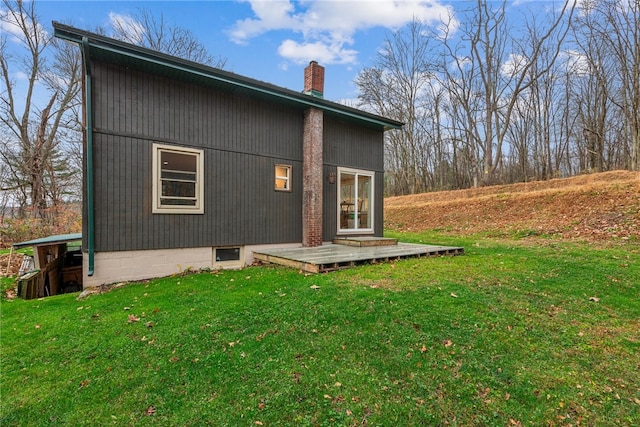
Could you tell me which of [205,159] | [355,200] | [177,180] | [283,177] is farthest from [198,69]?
[355,200]

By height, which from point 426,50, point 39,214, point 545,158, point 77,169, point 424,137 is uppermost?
point 426,50

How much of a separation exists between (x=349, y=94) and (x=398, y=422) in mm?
25368

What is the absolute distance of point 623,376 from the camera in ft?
8.06

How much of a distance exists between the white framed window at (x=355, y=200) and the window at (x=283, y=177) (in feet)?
5.23

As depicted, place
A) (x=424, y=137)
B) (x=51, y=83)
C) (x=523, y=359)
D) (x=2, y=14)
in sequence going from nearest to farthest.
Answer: (x=523, y=359)
(x=2, y=14)
(x=51, y=83)
(x=424, y=137)

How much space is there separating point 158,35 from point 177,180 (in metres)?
15.2

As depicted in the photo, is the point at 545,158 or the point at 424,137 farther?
the point at 424,137

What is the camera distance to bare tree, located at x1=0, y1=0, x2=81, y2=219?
14.4 m

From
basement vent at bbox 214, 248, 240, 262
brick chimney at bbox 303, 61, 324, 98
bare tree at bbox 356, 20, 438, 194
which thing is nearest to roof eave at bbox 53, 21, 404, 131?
brick chimney at bbox 303, 61, 324, 98

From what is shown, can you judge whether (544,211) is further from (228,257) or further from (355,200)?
(228,257)

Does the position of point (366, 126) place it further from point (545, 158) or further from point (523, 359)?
point (545, 158)

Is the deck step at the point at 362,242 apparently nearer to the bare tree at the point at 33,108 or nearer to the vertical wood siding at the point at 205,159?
the vertical wood siding at the point at 205,159

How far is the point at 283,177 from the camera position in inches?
306

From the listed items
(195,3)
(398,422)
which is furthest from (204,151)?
(195,3)
